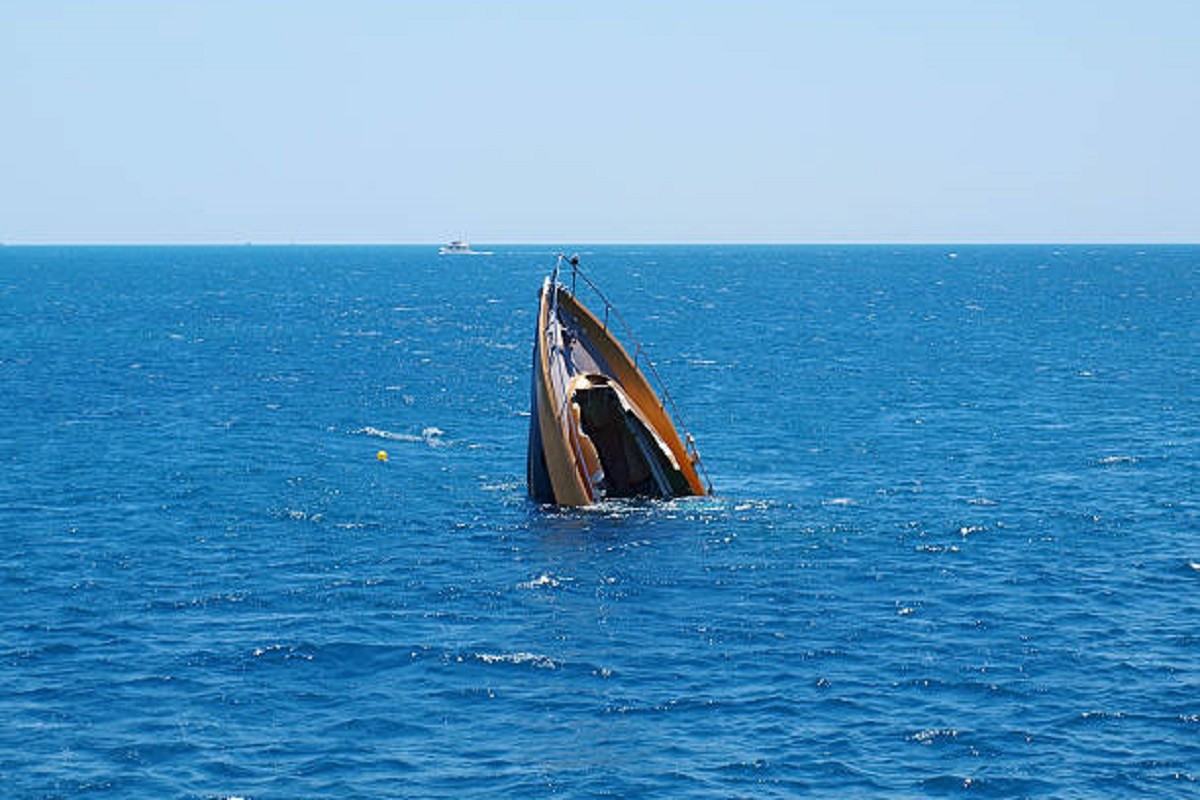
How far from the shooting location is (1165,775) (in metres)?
34.6

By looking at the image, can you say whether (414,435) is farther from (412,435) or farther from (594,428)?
(594,428)

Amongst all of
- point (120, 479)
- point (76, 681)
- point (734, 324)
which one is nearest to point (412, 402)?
point (120, 479)

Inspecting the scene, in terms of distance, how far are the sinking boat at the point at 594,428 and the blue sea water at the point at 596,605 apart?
1702 mm

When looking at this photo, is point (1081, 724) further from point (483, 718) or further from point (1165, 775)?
point (483, 718)

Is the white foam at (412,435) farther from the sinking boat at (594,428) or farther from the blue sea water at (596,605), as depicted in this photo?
the sinking boat at (594,428)

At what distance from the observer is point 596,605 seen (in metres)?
48.0

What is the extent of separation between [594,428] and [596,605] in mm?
Result: 18743

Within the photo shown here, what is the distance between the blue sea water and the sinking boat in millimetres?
1702

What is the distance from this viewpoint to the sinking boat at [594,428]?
200 feet

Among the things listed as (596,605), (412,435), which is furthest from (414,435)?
(596,605)

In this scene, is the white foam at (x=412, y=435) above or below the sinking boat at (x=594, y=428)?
below

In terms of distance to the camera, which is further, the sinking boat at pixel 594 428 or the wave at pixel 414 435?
the wave at pixel 414 435

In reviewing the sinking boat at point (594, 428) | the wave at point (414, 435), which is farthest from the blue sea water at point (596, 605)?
the sinking boat at point (594, 428)

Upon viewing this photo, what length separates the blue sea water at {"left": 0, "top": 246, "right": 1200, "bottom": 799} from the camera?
116 ft
